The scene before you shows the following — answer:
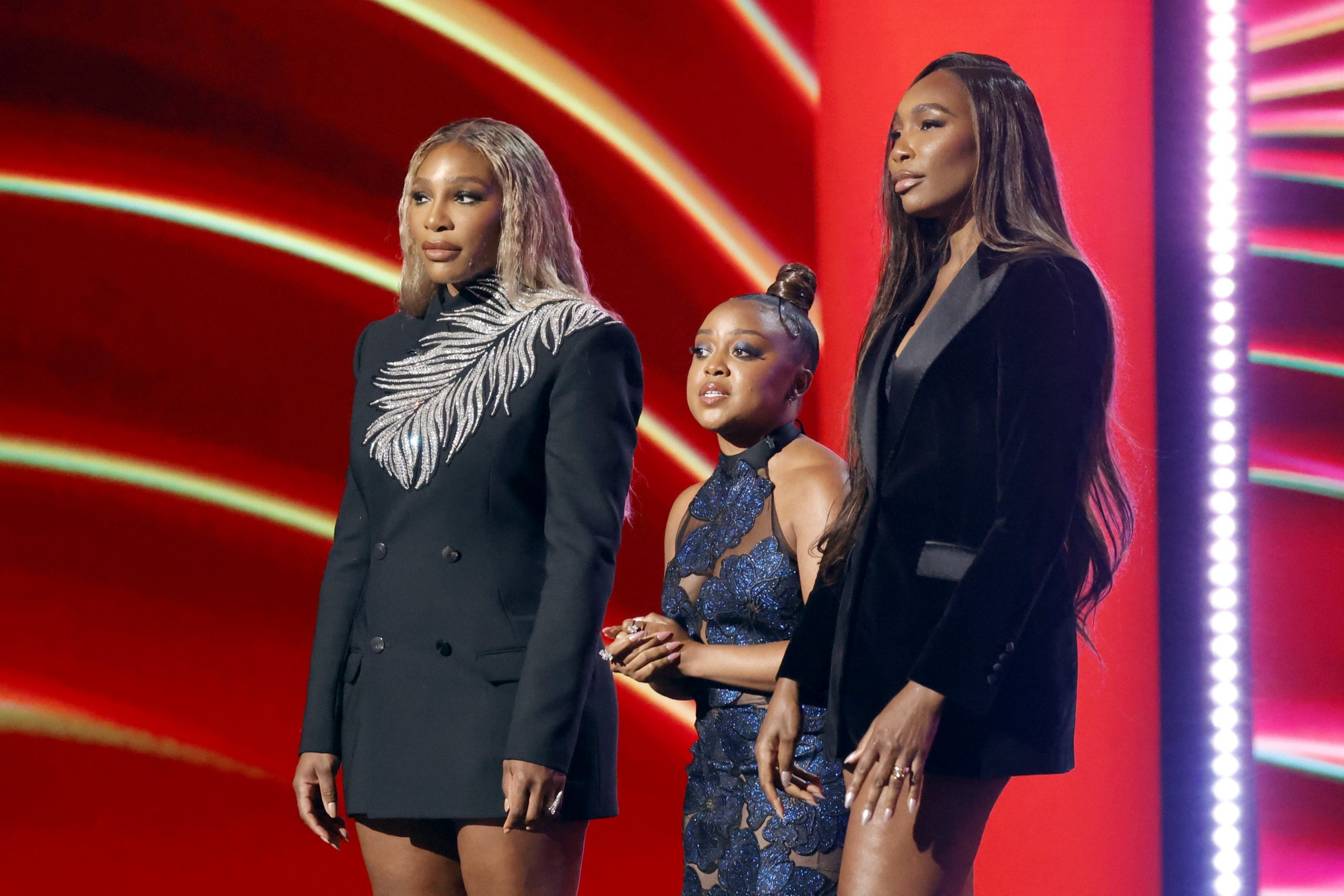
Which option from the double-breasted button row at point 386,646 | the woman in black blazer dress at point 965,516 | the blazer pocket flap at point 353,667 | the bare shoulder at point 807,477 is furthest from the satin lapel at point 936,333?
the blazer pocket flap at point 353,667

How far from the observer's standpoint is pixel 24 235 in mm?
2986

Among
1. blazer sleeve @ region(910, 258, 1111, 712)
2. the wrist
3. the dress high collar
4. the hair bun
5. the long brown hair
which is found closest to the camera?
blazer sleeve @ region(910, 258, 1111, 712)

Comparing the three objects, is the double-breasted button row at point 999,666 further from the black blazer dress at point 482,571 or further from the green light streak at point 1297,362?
the green light streak at point 1297,362

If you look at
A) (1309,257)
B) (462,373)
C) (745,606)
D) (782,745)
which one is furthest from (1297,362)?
(462,373)

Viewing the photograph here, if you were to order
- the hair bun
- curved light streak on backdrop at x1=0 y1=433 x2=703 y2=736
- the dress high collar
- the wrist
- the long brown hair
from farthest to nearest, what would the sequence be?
curved light streak on backdrop at x1=0 y1=433 x2=703 y2=736 → the hair bun → the dress high collar → the wrist → the long brown hair

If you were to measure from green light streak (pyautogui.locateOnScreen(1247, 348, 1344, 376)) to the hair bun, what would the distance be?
3.78ft

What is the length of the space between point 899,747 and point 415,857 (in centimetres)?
73

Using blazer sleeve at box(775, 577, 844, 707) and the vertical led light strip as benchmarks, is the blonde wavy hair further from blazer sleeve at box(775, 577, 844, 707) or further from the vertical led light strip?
the vertical led light strip

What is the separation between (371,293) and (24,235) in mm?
779

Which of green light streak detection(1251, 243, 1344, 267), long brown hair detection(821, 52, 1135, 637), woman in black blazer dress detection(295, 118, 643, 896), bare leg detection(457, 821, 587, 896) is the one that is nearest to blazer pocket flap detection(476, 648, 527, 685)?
woman in black blazer dress detection(295, 118, 643, 896)

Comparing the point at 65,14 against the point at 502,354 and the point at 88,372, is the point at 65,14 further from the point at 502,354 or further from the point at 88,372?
the point at 502,354

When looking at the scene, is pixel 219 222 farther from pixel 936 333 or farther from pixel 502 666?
pixel 936 333

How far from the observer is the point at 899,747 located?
1.37m

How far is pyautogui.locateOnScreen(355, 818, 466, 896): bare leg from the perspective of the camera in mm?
1738
